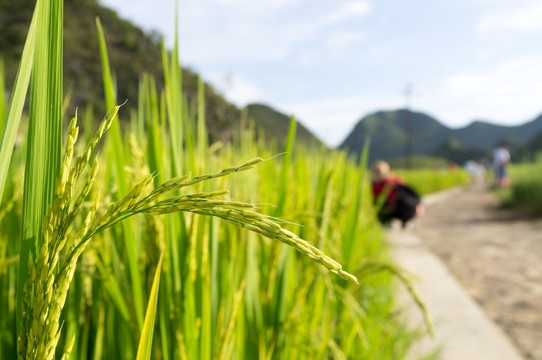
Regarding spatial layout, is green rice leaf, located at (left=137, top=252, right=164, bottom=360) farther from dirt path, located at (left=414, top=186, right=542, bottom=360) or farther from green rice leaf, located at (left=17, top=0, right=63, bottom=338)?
dirt path, located at (left=414, top=186, right=542, bottom=360)

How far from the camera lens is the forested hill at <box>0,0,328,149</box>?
35.0m

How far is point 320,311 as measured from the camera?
1.49 meters

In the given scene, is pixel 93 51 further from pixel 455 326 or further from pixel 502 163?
pixel 455 326

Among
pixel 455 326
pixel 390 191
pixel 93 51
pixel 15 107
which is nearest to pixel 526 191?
pixel 390 191

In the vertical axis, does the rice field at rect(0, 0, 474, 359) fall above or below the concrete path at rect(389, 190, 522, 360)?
above

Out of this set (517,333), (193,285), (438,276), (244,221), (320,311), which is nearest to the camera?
(244,221)

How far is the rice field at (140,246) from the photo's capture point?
326mm

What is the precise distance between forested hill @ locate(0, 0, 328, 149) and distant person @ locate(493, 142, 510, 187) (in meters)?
17.4

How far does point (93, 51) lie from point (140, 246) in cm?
4417

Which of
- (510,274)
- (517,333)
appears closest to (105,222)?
(517,333)

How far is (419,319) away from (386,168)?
8.41ft

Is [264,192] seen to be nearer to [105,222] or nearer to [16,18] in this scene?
[105,222]

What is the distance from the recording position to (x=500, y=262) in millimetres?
5676

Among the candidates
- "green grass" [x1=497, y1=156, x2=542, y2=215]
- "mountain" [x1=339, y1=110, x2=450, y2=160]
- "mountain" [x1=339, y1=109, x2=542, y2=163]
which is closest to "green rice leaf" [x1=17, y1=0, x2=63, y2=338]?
"green grass" [x1=497, y1=156, x2=542, y2=215]
